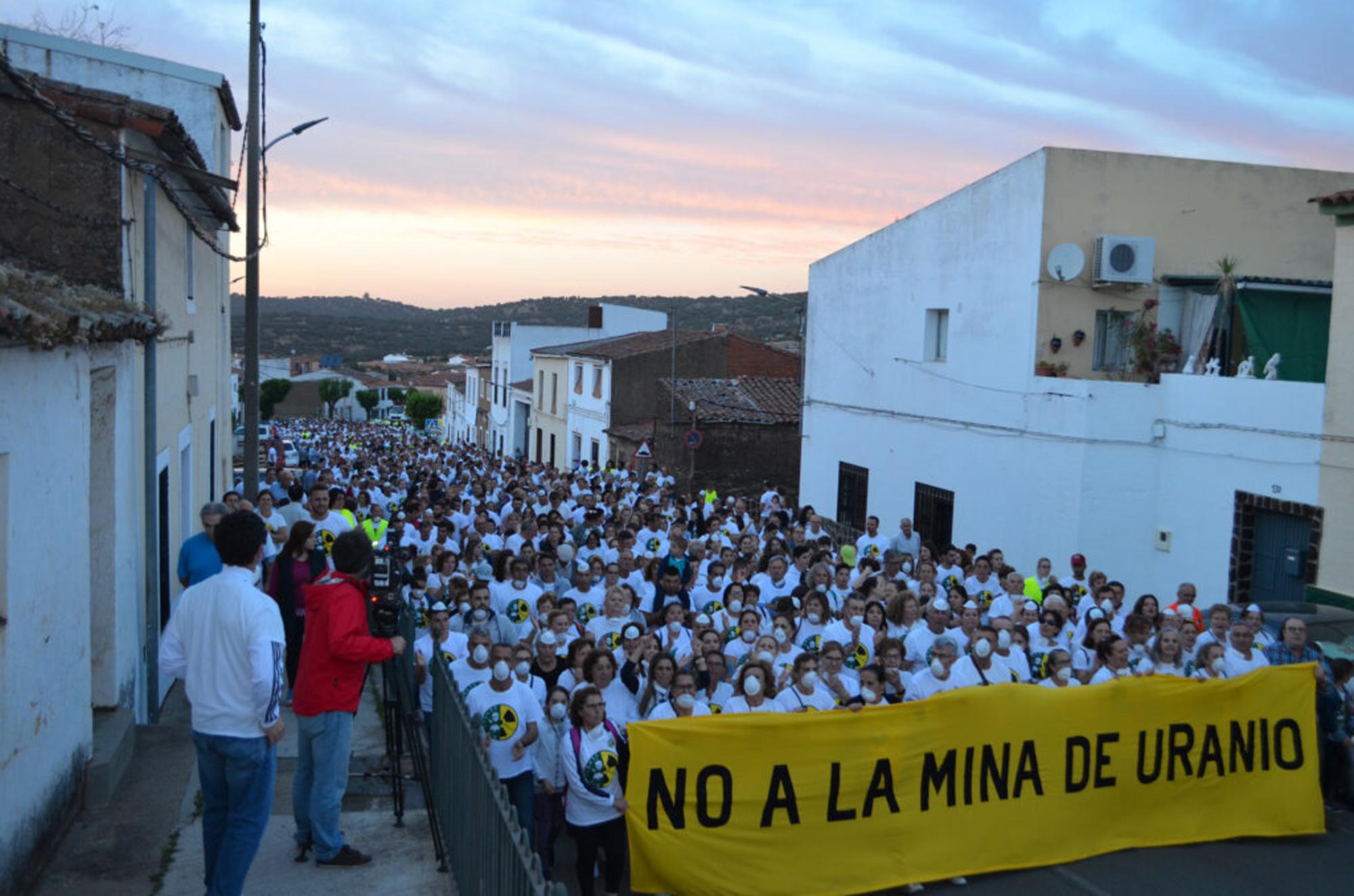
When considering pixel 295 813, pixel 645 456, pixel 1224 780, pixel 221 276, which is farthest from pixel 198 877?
pixel 645 456

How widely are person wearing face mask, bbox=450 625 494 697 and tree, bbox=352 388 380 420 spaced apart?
89077 millimetres

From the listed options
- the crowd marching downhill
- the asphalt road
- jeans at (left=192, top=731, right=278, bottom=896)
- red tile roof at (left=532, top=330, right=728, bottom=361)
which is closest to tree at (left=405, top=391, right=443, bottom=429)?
red tile roof at (left=532, top=330, right=728, bottom=361)

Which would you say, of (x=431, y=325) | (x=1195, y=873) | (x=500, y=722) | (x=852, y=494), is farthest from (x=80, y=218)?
(x=431, y=325)

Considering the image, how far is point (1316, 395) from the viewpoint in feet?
48.5

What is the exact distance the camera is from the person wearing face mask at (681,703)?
7305mm

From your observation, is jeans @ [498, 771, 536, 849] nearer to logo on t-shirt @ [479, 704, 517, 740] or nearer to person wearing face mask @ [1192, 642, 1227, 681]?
logo on t-shirt @ [479, 704, 517, 740]

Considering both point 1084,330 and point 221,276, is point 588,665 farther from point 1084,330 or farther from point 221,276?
point 1084,330

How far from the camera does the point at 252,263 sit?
15008 millimetres

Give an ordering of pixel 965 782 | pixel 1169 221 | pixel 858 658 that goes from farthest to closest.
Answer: pixel 1169 221
pixel 858 658
pixel 965 782

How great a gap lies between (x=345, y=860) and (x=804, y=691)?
3270 millimetres

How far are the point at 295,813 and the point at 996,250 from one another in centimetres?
1591

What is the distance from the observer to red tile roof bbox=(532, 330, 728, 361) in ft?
134

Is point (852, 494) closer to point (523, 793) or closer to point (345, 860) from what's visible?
point (523, 793)

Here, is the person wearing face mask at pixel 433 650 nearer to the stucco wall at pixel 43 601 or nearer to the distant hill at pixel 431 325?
the stucco wall at pixel 43 601
